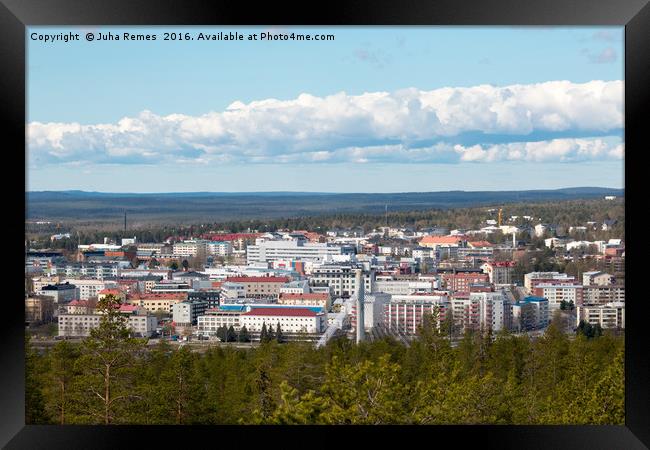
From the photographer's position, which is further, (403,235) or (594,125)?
(594,125)

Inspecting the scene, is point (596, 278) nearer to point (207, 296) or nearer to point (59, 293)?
point (207, 296)

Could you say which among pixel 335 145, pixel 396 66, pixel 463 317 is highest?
pixel 396 66

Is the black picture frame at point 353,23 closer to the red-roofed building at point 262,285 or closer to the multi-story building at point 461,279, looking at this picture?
the multi-story building at point 461,279

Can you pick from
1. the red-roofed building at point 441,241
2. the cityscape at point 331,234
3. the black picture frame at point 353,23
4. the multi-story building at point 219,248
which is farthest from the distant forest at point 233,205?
the black picture frame at point 353,23

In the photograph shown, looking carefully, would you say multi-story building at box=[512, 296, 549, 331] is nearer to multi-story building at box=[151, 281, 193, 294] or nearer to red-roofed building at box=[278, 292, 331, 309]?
red-roofed building at box=[278, 292, 331, 309]

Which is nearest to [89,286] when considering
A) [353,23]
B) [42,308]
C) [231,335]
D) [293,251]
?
[42,308]
